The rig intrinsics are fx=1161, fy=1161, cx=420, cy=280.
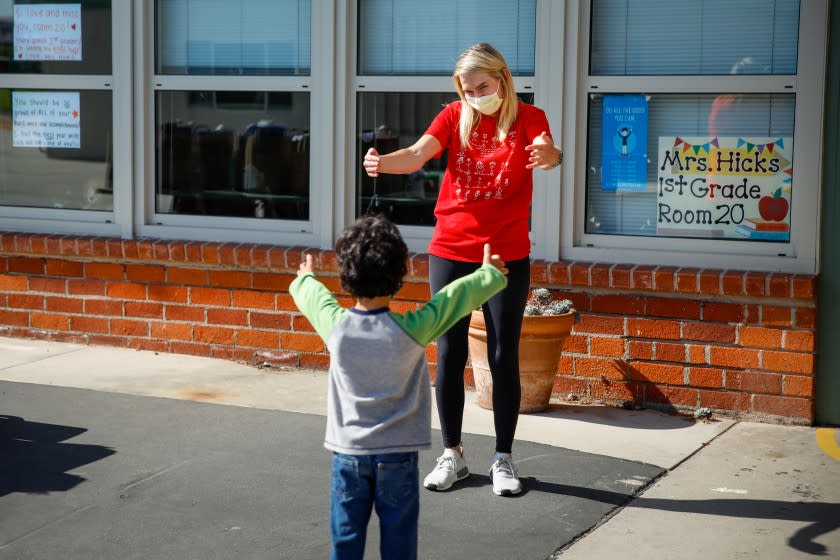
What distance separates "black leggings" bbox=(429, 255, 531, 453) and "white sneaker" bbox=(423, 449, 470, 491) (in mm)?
55

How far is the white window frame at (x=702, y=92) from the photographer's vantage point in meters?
5.80

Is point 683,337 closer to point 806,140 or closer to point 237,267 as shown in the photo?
point 806,140

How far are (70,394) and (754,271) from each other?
3676 mm

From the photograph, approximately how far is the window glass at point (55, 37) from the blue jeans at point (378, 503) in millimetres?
4980

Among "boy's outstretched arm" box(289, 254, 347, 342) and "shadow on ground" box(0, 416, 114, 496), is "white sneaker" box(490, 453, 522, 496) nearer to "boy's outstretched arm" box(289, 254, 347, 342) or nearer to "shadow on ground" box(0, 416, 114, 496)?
"boy's outstretched arm" box(289, 254, 347, 342)

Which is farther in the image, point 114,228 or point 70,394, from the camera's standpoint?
point 114,228

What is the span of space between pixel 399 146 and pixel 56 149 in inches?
98.0

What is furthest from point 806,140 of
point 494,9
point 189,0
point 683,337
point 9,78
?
point 9,78

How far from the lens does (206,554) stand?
411 centimetres

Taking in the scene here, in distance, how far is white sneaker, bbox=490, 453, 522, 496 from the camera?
15.4 ft

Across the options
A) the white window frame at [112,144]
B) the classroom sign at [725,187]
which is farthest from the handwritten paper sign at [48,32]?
the classroom sign at [725,187]

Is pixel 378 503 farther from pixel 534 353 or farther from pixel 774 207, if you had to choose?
pixel 774 207

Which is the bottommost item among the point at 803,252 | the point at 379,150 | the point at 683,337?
the point at 683,337

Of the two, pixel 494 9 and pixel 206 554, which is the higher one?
pixel 494 9
